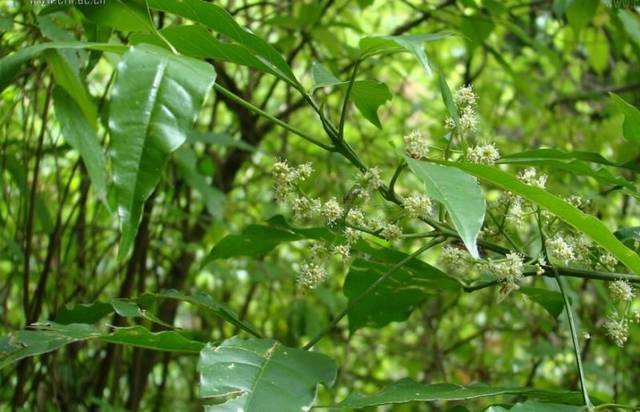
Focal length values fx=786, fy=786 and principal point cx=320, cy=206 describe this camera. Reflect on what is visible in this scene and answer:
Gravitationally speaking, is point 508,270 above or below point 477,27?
below

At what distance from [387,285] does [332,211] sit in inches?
8.9

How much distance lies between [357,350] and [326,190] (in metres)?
0.83

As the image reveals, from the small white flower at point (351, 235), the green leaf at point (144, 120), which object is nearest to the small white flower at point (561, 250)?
the small white flower at point (351, 235)

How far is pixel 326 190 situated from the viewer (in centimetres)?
228

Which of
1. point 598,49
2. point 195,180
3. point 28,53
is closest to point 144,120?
point 28,53

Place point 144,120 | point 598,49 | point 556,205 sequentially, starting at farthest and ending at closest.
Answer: point 598,49
point 556,205
point 144,120

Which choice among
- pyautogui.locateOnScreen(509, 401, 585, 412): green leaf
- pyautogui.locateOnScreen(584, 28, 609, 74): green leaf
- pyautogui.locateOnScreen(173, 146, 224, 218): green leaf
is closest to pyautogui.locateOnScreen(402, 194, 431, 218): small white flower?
pyautogui.locateOnScreen(509, 401, 585, 412): green leaf

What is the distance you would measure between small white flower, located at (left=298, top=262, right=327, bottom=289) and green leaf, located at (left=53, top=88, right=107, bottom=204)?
0.24 m

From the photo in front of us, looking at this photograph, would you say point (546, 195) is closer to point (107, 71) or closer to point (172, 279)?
point (172, 279)

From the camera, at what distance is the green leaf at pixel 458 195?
0.58 metres

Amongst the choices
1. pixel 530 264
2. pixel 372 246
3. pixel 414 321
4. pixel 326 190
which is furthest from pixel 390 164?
pixel 530 264

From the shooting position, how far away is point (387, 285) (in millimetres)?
1043

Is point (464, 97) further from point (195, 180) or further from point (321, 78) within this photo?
point (195, 180)

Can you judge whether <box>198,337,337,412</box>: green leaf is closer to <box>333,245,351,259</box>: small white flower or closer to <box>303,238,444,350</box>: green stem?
<box>303,238,444,350</box>: green stem
